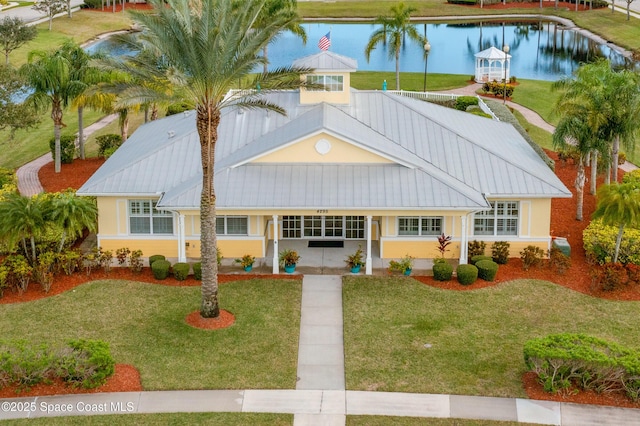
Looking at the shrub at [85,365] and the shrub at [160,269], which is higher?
the shrub at [160,269]

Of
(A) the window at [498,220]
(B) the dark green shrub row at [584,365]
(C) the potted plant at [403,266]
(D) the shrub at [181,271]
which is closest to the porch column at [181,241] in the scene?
(D) the shrub at [181,271]

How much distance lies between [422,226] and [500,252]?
3.24m

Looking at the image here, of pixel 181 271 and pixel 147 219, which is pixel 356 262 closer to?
pixel 181 271

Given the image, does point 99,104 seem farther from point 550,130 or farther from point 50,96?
point 550,130

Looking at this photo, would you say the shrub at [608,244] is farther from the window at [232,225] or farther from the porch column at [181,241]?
the porch column at [181,241]

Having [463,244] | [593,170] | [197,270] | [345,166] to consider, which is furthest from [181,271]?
[593,170]

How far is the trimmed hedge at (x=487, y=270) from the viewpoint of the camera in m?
32.8

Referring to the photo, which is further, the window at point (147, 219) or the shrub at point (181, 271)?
the window at point (147, 219)

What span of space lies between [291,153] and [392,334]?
9.55m

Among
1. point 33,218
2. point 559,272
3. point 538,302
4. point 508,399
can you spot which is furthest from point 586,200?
point 33,218

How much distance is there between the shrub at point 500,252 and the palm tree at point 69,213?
1576 centimetres

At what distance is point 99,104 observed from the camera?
151 ft

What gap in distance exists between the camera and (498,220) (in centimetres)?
3516

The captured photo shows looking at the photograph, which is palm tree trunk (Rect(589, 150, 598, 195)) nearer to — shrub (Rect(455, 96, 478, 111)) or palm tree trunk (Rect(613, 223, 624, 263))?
palm tree trunk (Rect(613, 223, 624, 263))
